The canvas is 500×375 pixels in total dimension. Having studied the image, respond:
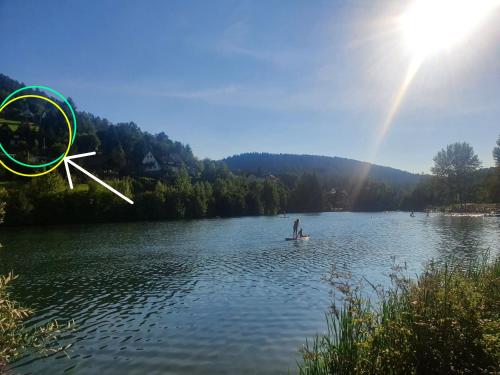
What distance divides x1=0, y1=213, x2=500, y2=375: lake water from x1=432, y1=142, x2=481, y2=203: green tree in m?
91.8

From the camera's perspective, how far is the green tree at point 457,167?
126 metres

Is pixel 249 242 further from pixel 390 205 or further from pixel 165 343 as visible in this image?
pixel 390 205

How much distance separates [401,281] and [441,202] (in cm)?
17271

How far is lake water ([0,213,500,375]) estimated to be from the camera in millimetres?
14023

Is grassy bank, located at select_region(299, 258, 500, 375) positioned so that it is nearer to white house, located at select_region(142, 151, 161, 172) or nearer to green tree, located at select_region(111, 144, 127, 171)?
green tree, located at select_region(111, 144, 127, 171)

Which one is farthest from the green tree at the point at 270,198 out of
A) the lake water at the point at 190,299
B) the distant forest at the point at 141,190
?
the lake water at the point at 190,299

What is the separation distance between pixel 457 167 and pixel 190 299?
127 m

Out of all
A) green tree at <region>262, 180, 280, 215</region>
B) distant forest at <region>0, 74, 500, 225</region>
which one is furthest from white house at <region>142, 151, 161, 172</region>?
green tree at <region>262, 180, 280, 215</region>

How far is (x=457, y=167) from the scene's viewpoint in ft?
416

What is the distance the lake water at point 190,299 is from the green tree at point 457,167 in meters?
91.8

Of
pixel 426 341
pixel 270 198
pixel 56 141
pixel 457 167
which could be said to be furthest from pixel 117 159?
pixel 426 341

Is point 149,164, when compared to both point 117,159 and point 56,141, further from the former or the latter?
point 56,141

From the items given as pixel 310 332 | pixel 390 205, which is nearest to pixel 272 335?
pixel 310 332

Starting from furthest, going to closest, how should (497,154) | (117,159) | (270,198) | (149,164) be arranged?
1. (149,164)
2. (117,159)
3. (270,198)
4. (497,154)
